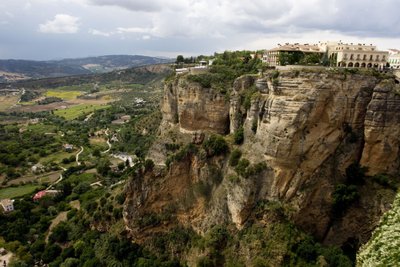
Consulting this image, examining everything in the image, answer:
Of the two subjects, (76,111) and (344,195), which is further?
(76,111)

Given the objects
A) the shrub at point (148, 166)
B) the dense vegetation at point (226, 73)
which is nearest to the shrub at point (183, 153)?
the shrub at point (148, 166)

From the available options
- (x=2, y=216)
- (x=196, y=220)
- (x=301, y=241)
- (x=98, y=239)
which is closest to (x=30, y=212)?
(x=2, y=216)

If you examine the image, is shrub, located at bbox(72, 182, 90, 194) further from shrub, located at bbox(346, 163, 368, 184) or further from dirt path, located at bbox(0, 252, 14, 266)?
shrub, located at bbox(346, 163, 368, 184)

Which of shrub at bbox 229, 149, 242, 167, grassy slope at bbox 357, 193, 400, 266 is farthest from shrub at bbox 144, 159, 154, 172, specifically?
grassy slope at bbox 357, 193, 400, 266

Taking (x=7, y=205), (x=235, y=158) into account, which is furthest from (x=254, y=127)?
(x=7, y=205)

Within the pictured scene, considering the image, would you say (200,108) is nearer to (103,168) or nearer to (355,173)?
(355,173)

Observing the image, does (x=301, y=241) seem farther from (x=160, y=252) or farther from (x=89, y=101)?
(x=89, y=101)
